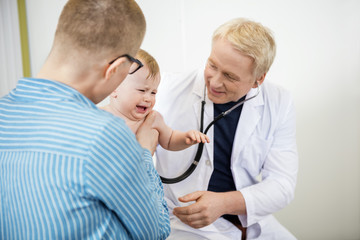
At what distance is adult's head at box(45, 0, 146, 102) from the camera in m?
0.64

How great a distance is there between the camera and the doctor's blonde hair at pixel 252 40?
1.25m

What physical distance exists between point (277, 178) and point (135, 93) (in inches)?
30.5

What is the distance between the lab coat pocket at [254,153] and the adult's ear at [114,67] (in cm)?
87

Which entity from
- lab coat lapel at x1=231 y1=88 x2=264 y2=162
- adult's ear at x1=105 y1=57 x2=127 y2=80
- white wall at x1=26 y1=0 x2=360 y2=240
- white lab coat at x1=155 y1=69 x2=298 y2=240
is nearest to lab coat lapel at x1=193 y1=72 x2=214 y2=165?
white lab coat at x1=155 y1=69 x2=298 y2=240

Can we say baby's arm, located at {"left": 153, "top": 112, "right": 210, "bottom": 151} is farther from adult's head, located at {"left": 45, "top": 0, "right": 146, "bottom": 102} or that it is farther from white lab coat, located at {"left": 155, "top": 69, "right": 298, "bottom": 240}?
adult's head, located at {"left": 45, "top": 0, "right": 146, "bottom": 102}

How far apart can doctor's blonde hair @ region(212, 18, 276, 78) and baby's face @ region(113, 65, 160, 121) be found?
367 millimetres

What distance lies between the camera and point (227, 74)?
1315mm

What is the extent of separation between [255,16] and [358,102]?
90 cm

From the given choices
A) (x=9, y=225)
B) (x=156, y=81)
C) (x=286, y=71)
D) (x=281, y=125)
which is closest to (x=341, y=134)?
(x=286, y=71)

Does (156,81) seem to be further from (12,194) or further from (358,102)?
(358,102)

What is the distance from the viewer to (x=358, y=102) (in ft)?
6.48

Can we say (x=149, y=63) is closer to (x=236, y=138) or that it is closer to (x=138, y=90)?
(x=138, y=90)

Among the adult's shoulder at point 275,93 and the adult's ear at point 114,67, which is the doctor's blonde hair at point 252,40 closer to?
the adult's shoulder at point 275,93

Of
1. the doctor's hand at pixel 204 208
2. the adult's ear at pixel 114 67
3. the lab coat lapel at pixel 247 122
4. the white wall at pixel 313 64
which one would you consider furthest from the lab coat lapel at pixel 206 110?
the adult's ear at pixel 114 67
